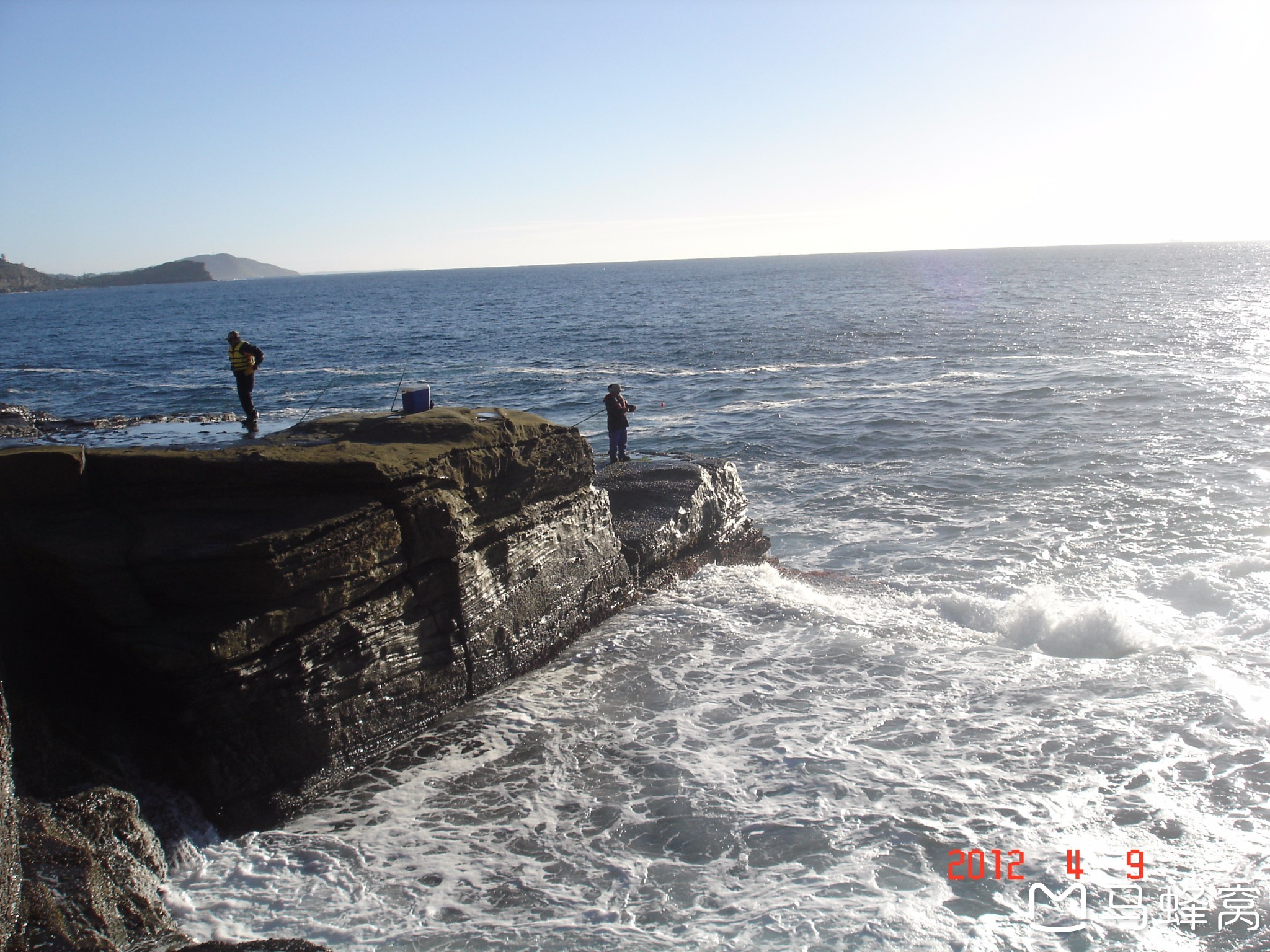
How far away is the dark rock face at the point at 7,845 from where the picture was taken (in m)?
4.70

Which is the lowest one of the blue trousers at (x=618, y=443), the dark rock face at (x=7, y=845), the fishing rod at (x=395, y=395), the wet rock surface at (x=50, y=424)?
the dark rock face at (x=7, y=845)

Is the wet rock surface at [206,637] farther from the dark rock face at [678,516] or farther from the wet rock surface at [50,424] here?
the wet rock surface at [50,424]

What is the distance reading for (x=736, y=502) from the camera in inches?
561

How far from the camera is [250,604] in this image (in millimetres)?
6723

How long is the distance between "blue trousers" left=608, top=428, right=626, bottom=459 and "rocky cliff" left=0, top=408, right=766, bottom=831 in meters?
Answer: 5.77

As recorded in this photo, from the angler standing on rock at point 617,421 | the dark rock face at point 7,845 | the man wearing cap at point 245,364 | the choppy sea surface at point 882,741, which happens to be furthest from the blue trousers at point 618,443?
the dark rock face at point 7,845

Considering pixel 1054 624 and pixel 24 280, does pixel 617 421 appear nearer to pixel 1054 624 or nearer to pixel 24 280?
pixel 1054 624

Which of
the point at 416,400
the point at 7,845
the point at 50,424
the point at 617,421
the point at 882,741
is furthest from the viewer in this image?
the point at 50,424

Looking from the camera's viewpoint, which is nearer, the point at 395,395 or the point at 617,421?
the point at 617,421

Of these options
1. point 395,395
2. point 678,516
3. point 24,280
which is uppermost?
point 24,280

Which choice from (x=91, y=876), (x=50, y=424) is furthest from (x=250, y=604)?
(x=50, y=424)

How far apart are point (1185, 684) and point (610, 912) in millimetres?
6994

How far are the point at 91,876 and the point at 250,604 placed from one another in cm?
211

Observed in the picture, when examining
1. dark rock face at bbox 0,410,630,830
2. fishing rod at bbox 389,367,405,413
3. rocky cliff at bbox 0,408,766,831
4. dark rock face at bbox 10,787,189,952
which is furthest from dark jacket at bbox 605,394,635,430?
dark rock face at bbox 10,787,189,952
